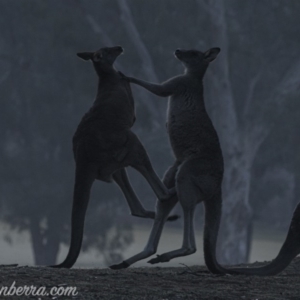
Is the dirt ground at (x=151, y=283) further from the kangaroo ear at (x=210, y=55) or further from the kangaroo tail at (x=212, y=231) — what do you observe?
the kangaroo ear at (x=210, y=55)

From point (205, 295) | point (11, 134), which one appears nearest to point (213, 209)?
point (205, 295)

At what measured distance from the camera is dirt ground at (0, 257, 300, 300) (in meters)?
7.20

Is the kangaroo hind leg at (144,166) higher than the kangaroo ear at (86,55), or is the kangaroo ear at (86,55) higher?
the kangaroo ear at (86,55)

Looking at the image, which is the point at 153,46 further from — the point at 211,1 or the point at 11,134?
the point at 11,134

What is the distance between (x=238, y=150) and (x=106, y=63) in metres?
18.1

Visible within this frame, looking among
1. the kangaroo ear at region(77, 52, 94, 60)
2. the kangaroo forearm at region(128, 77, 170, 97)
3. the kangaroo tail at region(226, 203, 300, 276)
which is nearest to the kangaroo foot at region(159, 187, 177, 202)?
the kangaroo forearm at region(128, 77, 170, 97)

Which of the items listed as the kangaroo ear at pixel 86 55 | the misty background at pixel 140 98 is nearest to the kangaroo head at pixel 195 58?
the kangaroo ear at pixel 86 55

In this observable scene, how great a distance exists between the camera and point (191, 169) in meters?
8.19

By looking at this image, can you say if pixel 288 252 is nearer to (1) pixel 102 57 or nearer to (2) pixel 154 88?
(2) pixel 154 88

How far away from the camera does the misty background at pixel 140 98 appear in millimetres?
26938

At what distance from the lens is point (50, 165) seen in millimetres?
29266

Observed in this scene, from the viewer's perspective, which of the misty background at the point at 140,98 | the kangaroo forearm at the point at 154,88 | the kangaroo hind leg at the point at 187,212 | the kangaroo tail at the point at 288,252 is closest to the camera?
the kangaroo hind leg at the point at 187,212

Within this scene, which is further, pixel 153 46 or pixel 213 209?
pixel 153 46

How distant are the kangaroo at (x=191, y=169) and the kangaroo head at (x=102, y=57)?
0.36 meters
